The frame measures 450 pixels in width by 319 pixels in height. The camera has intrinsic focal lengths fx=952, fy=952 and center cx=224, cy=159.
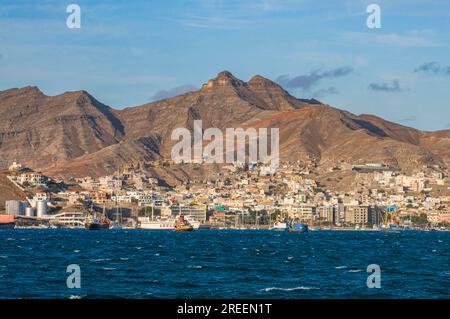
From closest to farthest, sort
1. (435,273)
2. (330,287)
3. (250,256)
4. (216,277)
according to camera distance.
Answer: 1. (330,287)
2. (216,277)
3. (435,273)
4. (250,256)

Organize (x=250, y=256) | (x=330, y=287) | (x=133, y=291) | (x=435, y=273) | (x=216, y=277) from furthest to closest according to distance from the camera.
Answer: (x=250, y=256), (x=435, y=273), (x=216, y=277), (x=330, y=287), (x=133, y=291)

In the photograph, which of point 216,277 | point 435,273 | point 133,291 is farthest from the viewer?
point 435,273
